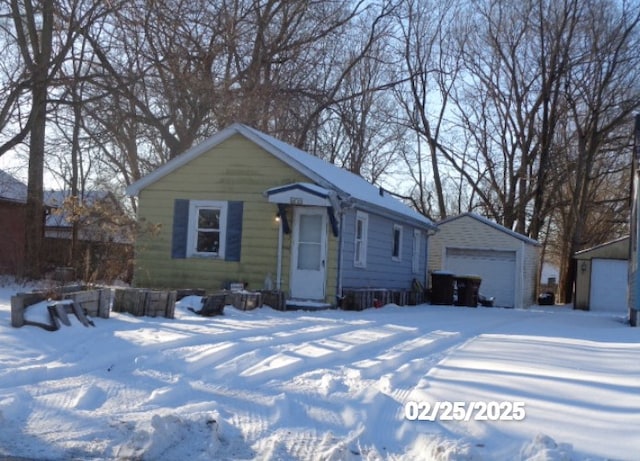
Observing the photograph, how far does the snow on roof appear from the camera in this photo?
2820cm

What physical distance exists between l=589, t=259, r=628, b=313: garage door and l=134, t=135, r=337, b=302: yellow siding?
17.4 metres

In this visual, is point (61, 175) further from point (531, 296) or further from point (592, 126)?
point (592, 126)

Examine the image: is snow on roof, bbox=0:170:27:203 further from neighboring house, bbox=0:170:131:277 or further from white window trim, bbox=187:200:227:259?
white window trim, bbox=187:200:227:259

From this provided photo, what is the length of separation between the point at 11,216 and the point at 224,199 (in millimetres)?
12370

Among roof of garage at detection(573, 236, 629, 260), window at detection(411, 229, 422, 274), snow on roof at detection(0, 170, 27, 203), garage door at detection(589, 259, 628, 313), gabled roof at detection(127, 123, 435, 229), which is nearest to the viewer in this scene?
gabled roof at detection(127, 123, 435, 229)

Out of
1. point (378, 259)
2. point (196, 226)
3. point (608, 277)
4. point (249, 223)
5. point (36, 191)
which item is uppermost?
point (36, 191)

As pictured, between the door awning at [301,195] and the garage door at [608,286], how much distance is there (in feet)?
59.6

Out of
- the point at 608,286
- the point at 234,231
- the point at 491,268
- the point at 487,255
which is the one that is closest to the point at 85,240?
the point at 234,231

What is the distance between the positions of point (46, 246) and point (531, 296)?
2138 centimetres

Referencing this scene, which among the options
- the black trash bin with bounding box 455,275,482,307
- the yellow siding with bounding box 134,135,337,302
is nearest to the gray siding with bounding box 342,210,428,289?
the yellow siding with bounding box 134,135,337,302

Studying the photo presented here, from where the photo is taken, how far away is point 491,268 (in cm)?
3195

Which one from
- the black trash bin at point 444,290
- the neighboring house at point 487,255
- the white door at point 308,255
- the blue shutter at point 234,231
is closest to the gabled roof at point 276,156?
the white door at point 308,255

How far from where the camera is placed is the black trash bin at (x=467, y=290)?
26.1 m
